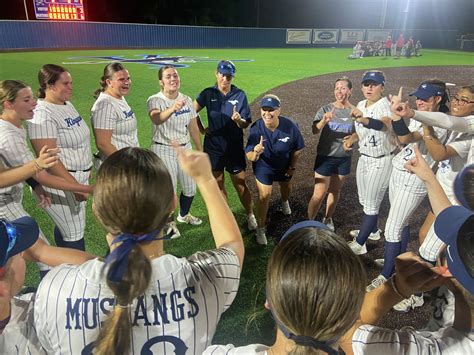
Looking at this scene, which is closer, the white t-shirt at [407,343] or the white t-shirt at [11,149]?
the white t-shirt at [407,343]

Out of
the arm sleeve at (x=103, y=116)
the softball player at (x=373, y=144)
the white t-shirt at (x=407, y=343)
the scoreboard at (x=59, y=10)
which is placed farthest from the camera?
the scoreboard at (x=59, y=10)

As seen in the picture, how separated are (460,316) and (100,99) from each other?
3.50 meters

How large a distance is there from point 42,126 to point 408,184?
130 inches

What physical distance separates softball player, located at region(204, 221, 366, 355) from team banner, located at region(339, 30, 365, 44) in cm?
3292

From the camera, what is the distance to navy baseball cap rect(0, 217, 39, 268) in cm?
128

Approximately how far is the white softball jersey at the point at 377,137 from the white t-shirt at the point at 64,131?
2.82 metres

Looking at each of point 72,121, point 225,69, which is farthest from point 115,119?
point 225,69

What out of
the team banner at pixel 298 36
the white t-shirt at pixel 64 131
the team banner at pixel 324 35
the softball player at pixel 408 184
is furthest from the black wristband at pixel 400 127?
the team banner at pixel 324 35

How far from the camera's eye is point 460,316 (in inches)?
53.0

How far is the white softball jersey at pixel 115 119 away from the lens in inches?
143

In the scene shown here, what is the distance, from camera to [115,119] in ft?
12.2

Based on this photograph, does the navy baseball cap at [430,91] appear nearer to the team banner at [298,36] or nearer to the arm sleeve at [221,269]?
the arm sleeve at [221,269]

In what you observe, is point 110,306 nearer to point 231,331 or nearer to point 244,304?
point 231,331

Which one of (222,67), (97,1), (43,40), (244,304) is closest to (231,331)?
(244,304)
